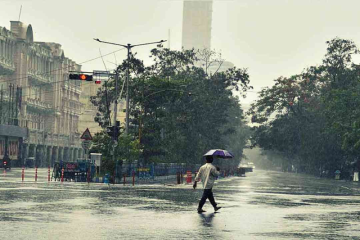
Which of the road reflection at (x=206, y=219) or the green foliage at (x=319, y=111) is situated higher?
the green foliage at (x=319, y=111)

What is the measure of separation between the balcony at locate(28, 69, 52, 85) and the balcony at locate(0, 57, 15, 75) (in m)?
5.88

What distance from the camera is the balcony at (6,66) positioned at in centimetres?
8650

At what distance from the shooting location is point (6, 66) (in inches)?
3445

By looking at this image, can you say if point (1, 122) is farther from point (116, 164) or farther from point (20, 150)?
point (116, 164)

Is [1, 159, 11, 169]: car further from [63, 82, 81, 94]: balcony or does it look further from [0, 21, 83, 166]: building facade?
[63, 82, 81, 94]: balcony

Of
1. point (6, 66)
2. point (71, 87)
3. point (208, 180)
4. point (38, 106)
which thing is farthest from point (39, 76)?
point (208, 180)

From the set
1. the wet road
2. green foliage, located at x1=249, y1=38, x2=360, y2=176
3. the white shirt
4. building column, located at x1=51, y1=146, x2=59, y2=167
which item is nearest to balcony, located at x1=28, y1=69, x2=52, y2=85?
building column, located at x1=51, y1=146, x2=59, y2=167

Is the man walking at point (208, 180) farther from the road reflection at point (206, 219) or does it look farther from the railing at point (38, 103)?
the railing at point (38, 103)

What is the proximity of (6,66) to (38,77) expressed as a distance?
12.8 m

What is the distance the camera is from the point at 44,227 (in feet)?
53.6

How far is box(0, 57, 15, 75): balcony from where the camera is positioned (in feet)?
284

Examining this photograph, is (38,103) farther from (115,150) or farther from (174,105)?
(115,150)

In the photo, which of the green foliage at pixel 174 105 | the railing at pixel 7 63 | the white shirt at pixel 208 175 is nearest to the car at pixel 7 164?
the green foliage at pixel 174 105

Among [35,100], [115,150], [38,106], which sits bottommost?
[115,150]
